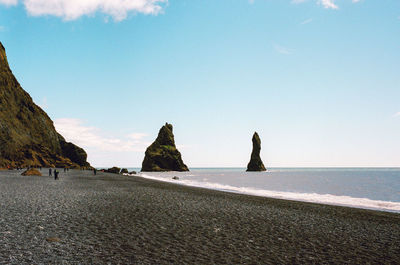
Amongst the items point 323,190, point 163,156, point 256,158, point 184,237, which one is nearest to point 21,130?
point 163,156

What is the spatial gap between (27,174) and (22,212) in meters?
42.9

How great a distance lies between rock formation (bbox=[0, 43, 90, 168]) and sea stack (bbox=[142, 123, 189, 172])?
52.6m

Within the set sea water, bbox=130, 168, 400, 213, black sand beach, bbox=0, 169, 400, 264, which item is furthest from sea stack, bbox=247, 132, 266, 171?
black sand beach, bbox=0, 169, 400, 264

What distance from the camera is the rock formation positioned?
85.6 m

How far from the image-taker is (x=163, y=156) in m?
164

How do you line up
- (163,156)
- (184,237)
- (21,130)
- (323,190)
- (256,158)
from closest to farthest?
(184,237), (323,190), (21,130), (163,156), (256,158)

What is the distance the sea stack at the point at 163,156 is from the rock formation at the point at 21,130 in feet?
173

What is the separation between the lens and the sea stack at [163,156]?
163 m

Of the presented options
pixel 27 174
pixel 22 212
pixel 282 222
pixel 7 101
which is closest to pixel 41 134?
pixel 7 101

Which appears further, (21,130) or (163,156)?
(163,156)

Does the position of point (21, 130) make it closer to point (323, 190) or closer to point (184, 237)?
point (323, 190)

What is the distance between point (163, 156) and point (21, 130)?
263ft

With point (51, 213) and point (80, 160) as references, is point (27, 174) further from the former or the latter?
point (80, 160)

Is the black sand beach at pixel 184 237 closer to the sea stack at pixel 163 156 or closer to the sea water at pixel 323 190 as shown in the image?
the sea water at pixel 323 190
